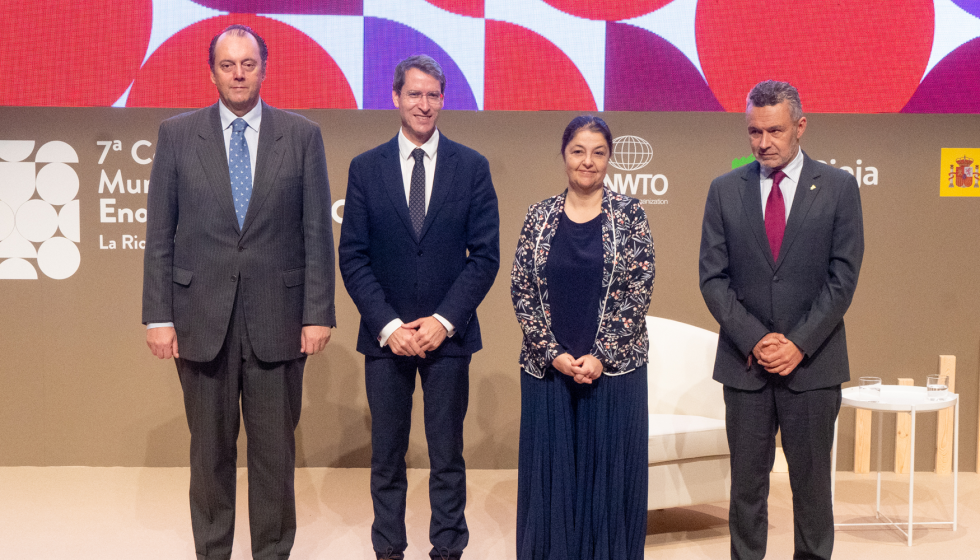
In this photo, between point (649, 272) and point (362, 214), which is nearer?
point (649, 272)

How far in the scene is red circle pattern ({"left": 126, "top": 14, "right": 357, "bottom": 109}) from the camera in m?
4.36


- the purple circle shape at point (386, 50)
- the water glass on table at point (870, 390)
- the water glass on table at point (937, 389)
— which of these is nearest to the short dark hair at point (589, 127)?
the water glass on table at point (870, 390)

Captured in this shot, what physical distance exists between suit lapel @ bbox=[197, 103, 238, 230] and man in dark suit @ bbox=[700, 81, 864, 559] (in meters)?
1.68

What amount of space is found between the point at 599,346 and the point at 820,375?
80 centimetres

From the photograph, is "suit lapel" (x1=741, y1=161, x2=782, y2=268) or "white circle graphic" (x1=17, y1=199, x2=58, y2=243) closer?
"suit lapel" (x1=741, y1=161, x2=782, y2=268)

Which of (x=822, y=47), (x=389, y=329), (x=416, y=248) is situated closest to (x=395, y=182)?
(x=416, y=248)

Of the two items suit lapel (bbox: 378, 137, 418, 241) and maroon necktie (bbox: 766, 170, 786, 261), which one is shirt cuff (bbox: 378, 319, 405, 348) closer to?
suit lapel (bbox: 378, 137, 418, 241)

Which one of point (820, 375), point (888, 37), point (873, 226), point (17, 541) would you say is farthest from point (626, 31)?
point (17, 541)

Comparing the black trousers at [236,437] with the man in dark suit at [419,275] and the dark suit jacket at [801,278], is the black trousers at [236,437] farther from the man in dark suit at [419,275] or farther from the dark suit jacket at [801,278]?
the dark suit jacket at [801,278]

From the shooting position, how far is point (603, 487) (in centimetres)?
260

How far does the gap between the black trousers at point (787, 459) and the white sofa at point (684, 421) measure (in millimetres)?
621

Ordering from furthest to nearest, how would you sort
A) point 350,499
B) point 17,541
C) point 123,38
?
point 123,38
point 350,499
point 17,541

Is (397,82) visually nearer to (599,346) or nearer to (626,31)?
(599,346)

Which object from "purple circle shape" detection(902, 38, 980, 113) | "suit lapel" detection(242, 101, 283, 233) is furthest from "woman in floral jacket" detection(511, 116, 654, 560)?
"purple circle shape" detection(902, 38, 980, 113)
